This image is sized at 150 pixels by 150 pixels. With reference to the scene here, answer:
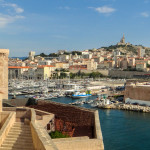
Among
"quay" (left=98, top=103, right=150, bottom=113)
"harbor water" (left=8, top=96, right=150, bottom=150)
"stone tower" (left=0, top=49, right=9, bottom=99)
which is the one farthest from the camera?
"quay" (left=98, top=103, right=150, bottom=113)

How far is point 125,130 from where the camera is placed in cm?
854

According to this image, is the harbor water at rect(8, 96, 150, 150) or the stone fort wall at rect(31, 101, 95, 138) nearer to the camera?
the stone fort wall at rect(31, 101, 95, 138)

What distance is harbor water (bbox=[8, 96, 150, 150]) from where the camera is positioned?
6.91 m

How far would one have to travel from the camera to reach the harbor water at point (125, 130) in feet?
22.7

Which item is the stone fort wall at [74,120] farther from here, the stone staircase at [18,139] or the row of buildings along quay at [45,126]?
the stone staircase at [18,139]

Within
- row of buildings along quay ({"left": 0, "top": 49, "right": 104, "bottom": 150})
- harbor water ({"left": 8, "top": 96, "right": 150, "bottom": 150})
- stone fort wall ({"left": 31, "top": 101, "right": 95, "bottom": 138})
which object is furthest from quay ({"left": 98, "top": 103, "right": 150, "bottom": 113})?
stone fort wall ({"left": 31, "top": 101, "right": 95, "bottom": 138})

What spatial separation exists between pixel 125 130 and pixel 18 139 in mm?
6744

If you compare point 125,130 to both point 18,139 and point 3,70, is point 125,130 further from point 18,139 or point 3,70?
point 18,139

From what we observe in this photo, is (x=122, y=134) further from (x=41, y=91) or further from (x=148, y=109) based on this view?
(x=41, y=91)

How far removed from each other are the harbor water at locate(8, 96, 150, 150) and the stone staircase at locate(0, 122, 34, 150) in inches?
172

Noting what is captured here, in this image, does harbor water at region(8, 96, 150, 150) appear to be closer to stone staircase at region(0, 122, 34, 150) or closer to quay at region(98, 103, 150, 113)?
quay at region(98, 103, 150, 113)

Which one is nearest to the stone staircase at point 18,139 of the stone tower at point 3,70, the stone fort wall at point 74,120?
the stone fort wall at point 74,120

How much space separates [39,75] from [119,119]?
24.5 m

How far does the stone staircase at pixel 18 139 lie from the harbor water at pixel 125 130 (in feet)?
14.4
